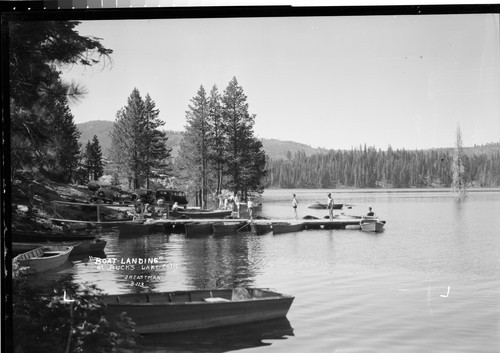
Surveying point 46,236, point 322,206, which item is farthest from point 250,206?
point 46,236

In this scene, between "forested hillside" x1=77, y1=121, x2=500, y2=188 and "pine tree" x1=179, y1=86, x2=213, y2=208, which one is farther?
"pine tree" x1=179, y1=86, x2=213, y2=208

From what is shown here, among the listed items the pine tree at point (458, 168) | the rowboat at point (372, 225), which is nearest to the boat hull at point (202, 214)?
the rowboat at point (372, 225)

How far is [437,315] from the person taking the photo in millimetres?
3475

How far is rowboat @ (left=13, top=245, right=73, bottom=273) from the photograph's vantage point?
140 inches

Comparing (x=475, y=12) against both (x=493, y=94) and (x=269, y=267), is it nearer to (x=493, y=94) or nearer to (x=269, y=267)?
(x=493, y=94)

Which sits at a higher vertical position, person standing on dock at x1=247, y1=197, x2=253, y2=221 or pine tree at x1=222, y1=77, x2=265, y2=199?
pine tree at x1=222, y1=77, x2=265, y2=199

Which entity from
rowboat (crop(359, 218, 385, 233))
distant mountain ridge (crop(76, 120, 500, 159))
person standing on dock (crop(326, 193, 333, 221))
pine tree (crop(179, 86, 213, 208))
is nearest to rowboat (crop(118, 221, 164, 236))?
pine tree (crop(179, 86, 213, 208))

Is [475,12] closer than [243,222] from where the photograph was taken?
Yes

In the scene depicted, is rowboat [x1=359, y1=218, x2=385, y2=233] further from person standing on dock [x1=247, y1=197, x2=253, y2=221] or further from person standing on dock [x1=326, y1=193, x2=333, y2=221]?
person standing on dock [x1=247, y1=197, x2=253, y2=221]

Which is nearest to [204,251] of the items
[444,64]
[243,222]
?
[243,222]

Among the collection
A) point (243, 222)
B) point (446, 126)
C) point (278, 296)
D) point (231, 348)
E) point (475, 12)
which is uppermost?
point (475, 12)

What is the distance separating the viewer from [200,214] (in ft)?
12.0

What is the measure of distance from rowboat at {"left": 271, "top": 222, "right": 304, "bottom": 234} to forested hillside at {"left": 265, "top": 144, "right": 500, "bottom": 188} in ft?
0.63

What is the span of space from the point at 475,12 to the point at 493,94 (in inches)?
15.5
